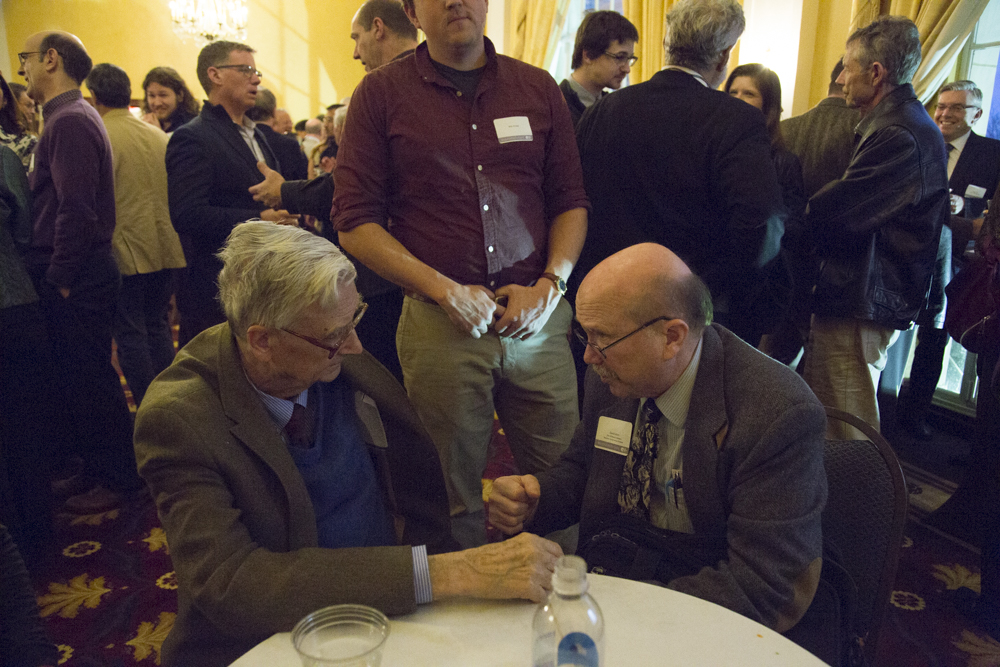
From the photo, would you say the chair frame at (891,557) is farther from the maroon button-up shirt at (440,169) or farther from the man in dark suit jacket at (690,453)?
the maroon button-up shirt at (440,169)

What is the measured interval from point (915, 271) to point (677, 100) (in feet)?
3.64

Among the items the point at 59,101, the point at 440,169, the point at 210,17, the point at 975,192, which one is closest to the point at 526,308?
the point at 440,169

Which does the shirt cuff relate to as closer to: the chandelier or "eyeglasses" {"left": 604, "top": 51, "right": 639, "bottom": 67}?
"eyeglasses" {"left": 604, "top": 51, "right": 639, "bottom": 67}

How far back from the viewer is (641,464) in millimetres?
1412

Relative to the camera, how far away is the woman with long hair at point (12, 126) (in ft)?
8.68

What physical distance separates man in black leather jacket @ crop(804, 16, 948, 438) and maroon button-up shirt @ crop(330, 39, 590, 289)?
4.02 feet

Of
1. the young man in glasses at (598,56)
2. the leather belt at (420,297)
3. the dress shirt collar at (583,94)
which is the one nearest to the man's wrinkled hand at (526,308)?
Result: the leather belt at (420,297)

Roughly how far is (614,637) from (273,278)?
0.81m

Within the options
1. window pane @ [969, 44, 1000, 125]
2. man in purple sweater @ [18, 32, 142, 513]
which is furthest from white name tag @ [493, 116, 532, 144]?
window pane @ [969, 44, 1000, 125]

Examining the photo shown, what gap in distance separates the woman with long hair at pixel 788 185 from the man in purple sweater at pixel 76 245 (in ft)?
7.88

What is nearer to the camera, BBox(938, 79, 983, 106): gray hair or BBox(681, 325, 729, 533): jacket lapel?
BBox(681, 325, 729, 533): jacket lapel

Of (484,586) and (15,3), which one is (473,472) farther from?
(15,3)

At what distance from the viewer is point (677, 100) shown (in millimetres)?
2064

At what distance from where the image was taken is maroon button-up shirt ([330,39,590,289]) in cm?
181
